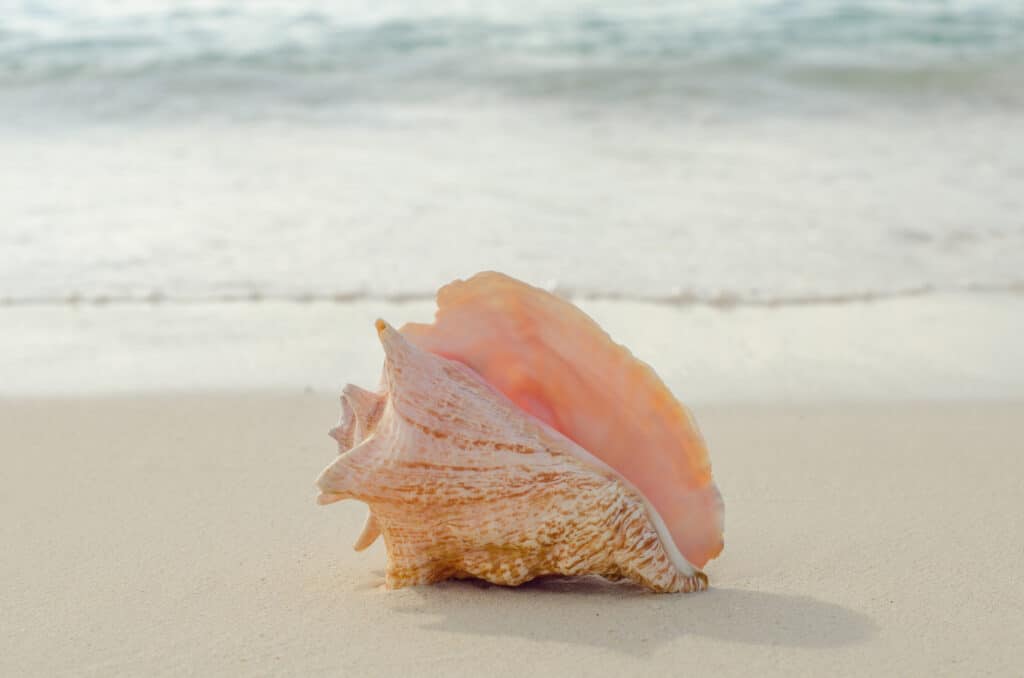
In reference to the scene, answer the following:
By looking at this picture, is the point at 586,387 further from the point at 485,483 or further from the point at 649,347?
the point at 649,347

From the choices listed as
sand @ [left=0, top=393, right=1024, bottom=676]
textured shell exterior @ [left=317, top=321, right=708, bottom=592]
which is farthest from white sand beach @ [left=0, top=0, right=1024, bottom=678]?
textured shell exterior @ [left=317, top=321, right=708, bottom=592]

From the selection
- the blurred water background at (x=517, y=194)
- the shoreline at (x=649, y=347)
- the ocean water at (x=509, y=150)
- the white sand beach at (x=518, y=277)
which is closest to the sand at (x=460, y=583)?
the white sand beach at (x=518, y=277)

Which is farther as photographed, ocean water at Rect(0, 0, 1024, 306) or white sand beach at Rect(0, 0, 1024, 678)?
ocean water at Rect(0, 0, 1024, 306)

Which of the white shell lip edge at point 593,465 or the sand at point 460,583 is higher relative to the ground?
the white shell lip edge at point 593,465

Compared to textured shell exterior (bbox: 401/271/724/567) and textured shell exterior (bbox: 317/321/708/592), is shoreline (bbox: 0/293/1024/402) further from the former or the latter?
textured shell exterior (bbox: 317/321/708/592)

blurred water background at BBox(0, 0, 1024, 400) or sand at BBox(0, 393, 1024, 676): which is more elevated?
blurred water background at BBox(0, 0, 1024, 400)

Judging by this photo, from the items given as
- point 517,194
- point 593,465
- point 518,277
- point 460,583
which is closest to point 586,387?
point 593,465

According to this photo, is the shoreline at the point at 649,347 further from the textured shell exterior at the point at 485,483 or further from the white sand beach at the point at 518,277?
the textured shell exterior at the point at 485,483
